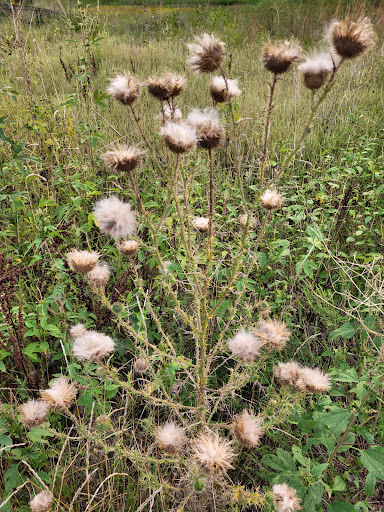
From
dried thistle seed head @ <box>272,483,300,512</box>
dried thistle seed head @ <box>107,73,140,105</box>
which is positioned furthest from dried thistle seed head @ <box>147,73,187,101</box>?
dried thistle seed head @ <box>272,483,300,512</box>

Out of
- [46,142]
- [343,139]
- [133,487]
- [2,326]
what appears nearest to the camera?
[133,487]

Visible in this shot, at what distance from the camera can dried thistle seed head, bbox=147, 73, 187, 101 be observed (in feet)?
4.11

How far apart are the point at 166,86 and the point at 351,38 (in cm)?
57

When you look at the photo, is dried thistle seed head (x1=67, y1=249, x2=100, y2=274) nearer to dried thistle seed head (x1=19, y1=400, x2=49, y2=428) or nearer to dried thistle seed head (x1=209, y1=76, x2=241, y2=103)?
dried thistle seed head (x1=19, y1=400, x2=49, y2=428)

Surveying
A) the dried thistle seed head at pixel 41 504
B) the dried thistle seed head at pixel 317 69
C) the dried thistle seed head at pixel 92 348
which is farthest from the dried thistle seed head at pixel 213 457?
the dried thistle seed head at pixel 317 69

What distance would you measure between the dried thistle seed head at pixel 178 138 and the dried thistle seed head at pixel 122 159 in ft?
0.36

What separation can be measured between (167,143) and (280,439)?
57.6 inches

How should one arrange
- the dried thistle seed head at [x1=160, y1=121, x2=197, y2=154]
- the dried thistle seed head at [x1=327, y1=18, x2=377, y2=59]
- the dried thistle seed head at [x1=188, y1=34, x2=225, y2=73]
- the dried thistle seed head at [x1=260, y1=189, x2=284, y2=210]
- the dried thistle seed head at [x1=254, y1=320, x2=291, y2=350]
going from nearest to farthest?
the dried thistle seed head at [x1=327, y1=18, x2=377, y2=59] < the dried thistle seed head at [x1=160, y1=121, x2=197, y2=154] < the dried thistle seed head at [x1=188, y1=34, x2=225, y2=73] < the dried thistle seed head at [x1=254, y1=320, x2=291, y2=350] < the dried thistle seed head at [x1=260, y1=189, x2=284, y2=210]

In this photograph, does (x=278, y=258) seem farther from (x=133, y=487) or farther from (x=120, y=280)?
(x=133, y=487)

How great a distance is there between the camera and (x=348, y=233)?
8.93 ft

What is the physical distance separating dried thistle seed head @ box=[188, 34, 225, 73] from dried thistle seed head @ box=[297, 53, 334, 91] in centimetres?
26

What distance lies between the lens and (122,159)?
1117 millimetres

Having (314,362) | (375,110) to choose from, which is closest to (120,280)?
(314,362)

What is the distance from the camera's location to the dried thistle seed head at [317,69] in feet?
3.43
